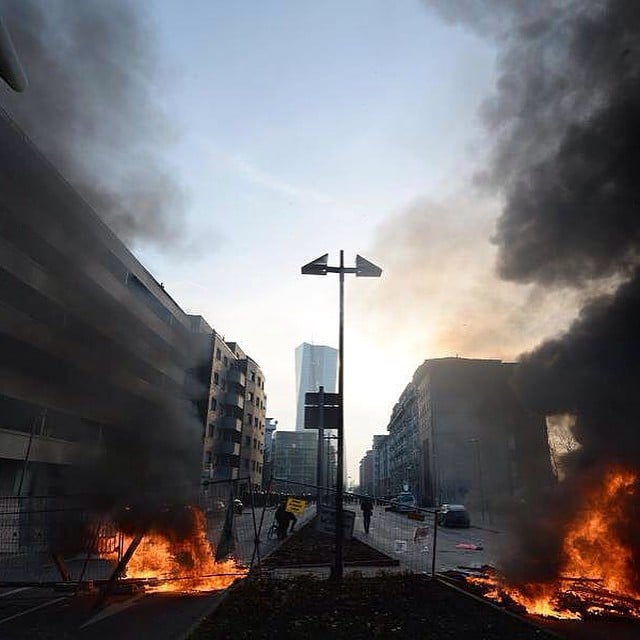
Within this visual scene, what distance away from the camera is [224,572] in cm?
995

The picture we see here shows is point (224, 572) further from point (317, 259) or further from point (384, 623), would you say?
point (317, 259)

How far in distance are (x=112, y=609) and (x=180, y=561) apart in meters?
2.11

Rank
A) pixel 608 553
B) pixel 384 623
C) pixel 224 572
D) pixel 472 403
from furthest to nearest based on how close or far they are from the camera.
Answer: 1. pixel 472 403
2. pixel 224 572
3. pixel 608 553
4. pixel 384 623

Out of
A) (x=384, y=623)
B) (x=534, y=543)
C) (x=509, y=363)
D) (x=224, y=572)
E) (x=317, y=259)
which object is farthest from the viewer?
(x=509, y=363)

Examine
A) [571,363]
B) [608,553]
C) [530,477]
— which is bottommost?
[608,553]

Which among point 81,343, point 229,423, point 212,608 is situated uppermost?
point 229,423

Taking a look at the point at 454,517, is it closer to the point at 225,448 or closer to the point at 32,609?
the point at 32,609

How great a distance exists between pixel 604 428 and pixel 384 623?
15.5 feet

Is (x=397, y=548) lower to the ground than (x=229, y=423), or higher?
lower

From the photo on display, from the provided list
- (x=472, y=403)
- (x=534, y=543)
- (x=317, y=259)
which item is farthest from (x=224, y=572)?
(x=472, y=403)

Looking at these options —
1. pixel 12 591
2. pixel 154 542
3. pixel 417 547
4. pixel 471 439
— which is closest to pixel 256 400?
pixel 471 439

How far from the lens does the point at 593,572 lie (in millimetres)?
8164

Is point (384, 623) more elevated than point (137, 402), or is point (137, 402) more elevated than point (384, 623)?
point (137, 402)

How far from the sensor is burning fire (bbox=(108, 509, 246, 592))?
380 inches
